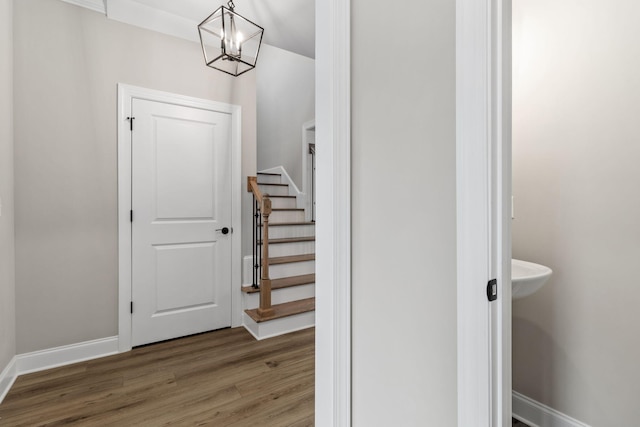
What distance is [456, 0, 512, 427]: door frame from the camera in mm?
757

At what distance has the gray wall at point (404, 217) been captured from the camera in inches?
33.8

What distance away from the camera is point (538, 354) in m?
1.60

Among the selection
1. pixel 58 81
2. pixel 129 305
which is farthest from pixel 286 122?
pixel 129 305

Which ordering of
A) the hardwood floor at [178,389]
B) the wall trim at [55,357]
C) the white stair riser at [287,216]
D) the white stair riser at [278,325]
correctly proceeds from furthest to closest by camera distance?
1. the white stair riser at [287,216]
2. the white stair riser at [278,325]
3. the wall trim at [55,357]
4. the hardwood floor at [178,389]

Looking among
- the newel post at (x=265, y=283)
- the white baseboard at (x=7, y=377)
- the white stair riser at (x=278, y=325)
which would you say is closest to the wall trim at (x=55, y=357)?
the white baseboard at (x=7, y=377)

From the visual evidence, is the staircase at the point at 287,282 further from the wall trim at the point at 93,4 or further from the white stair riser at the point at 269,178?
the wall trim at the point at 93,4

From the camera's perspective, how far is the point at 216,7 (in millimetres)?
2539

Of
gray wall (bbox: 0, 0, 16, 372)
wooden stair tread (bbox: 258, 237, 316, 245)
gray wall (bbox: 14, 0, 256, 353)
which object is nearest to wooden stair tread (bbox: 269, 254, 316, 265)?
wooden stair tread (bbox: 258, 237, 316, 245)

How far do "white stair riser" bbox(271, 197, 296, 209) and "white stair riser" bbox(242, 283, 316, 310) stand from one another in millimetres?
1470

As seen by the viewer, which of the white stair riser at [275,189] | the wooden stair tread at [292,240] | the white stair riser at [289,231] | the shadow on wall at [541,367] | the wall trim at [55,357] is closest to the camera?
the shadow on wall at [541,367]

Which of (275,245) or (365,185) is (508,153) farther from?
(275,245)

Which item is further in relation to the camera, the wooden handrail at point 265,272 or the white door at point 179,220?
the wooden handrail at point 265,272

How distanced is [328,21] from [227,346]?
2.47m

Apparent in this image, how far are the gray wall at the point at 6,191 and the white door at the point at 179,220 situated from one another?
2.35ft
